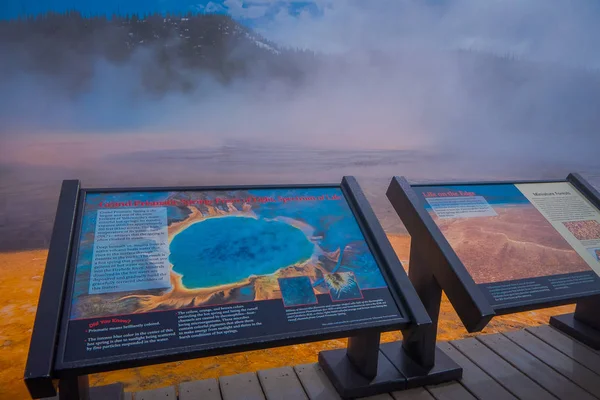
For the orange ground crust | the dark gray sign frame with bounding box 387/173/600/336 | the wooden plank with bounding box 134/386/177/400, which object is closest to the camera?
the dark gray sign frame with bounding box 387/173/600/336

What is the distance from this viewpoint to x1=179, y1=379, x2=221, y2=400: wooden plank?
1608mm

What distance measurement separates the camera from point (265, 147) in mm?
4199

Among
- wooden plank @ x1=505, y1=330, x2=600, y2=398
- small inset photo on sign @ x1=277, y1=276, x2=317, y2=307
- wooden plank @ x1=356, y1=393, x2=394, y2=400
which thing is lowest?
wooden plank @ x1=356, y1=393, x2=394, y2=400

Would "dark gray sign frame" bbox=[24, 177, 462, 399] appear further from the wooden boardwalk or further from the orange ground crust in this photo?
the orange ground crust

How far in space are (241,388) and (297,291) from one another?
53cm

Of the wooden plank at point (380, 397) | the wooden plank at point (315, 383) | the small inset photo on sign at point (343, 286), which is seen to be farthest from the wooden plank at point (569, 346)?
the small inset photo on sign at point (343, 286)

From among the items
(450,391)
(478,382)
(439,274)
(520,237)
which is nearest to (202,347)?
(439,274)

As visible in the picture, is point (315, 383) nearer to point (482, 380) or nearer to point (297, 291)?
point (297, 291)

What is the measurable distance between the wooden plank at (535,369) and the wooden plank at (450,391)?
0.32 meters

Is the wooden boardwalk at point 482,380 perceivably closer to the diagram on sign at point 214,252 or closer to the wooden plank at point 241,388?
the wooden plank at point 241,388

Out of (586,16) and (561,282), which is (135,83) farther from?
(586,16)

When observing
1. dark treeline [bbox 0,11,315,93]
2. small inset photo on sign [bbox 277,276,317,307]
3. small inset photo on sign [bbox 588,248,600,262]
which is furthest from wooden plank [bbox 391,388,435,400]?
dark treeline [bbox 0,11,315,93]

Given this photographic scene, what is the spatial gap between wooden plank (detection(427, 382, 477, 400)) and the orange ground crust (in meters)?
Result: 0.77

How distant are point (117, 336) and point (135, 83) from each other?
9.92ft
